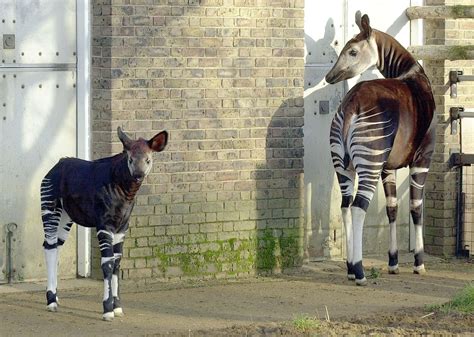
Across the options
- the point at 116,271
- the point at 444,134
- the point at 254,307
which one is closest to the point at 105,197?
the point at 116,271

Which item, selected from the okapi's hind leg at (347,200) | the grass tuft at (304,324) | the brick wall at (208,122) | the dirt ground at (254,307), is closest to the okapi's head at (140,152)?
the dirt ground at (254,307)

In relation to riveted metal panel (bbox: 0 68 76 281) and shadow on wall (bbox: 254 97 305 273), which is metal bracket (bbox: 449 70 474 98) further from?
riveted metal panel (bbox: 0 68 76 281)

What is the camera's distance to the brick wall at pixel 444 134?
14.7 metres

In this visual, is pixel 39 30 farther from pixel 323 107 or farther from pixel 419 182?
pixel 419 182

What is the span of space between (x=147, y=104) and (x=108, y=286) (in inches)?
99.0

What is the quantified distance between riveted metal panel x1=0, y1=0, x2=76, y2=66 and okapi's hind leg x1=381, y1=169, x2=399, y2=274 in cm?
359

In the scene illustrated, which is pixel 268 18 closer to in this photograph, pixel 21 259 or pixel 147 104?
pixel 147 104

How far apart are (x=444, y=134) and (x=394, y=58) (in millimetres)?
1713

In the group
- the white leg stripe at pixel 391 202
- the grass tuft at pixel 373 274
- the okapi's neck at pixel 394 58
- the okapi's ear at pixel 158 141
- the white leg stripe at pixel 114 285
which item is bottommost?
the grass tuft at pixel 373 274

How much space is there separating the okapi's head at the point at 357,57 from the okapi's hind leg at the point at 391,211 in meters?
1.12

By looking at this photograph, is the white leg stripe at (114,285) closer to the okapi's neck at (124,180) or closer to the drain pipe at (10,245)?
the okapi's neck at (124,180)

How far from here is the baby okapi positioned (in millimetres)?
10453

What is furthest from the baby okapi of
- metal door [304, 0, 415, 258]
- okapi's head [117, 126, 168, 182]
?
metal door [304, 0, 415, 258]

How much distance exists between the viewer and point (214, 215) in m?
13.0
